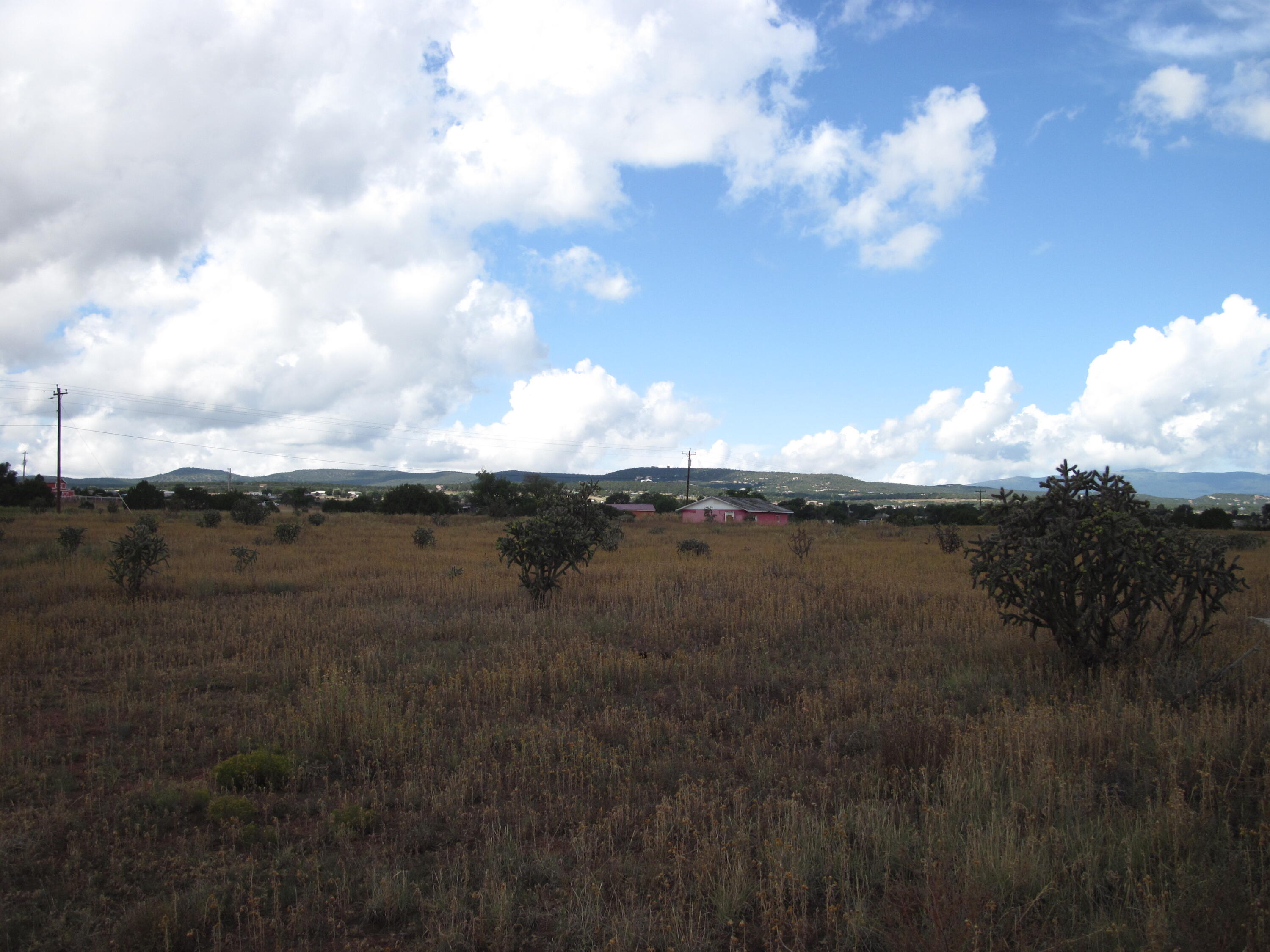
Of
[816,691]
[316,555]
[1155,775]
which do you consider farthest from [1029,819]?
A: [316,555]

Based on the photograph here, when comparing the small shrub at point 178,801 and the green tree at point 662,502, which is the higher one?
the green tree at point 662,502

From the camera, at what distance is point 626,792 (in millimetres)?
5059

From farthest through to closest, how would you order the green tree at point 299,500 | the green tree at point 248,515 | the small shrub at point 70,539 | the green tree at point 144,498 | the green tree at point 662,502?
the green tree at point 662,502
the green tree at point 299,500
the green tree at point 144,498
the green tree at point 248,515
the small shrub at point 70,539

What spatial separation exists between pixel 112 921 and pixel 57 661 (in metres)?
7.09

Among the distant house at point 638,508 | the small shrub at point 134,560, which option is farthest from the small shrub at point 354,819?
the distant house at point 638,508

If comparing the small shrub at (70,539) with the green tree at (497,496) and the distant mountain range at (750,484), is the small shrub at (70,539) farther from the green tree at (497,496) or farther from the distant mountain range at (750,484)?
the distant mountain range at (750,484)

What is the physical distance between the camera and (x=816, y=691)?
7.12m

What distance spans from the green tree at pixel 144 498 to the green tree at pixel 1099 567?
188 feet

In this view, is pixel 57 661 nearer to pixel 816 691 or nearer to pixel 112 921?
pixel 112 921

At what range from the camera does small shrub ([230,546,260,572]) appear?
1688cm

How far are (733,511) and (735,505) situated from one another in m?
1.38

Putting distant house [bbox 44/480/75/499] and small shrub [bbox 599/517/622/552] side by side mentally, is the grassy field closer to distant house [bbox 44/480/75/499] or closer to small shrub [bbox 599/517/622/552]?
small shrub [bbox 599/517/622/552]

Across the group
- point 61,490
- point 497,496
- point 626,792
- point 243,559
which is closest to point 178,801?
point 626,792

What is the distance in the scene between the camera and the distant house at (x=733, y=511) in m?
62.0
